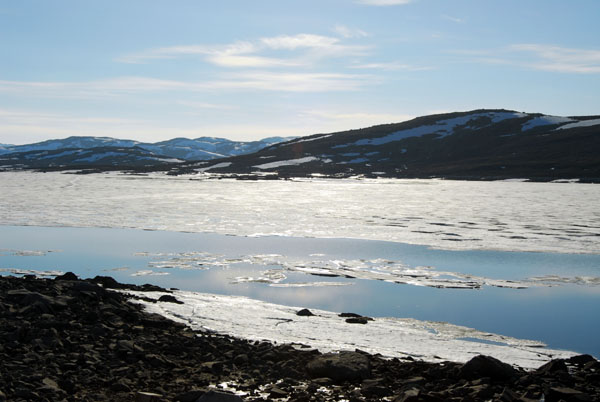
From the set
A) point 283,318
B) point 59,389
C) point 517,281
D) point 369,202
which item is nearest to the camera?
point 59,389

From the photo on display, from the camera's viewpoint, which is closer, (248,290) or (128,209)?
(248,290)

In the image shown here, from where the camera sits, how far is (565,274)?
55.6ft

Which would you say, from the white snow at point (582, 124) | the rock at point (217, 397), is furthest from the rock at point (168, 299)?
the white snow at point (582, 124)

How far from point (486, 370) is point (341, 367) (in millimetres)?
2078

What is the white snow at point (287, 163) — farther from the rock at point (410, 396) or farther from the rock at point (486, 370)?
the rock at point (410, 396)

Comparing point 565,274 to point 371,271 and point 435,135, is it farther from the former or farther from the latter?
point 435,135

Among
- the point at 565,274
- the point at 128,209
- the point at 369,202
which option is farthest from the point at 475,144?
the point at 565,274

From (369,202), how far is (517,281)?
2759cm

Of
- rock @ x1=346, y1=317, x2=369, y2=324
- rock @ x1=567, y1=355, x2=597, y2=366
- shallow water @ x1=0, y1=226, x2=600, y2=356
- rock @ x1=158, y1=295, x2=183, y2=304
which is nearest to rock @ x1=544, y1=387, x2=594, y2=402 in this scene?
rock @ x1=567, y1=355, x2=597, y2=366

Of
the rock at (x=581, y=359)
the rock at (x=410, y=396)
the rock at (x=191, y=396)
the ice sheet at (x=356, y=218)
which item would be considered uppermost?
the ice sheet at (x=356, y=218)

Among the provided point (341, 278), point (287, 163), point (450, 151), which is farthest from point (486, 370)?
point (450, 151)

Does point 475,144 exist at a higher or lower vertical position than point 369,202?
higher

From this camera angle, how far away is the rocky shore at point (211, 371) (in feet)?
24.0

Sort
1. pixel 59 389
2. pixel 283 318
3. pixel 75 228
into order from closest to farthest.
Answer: pixel 59 389 → pixel 283 318 → pixel 75 228
